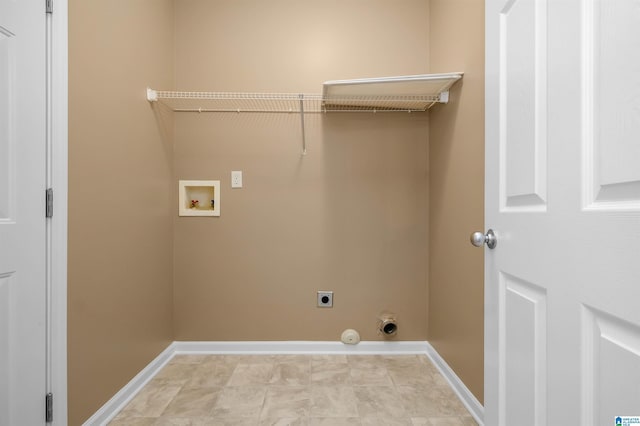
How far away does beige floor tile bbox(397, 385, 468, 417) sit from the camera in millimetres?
1550

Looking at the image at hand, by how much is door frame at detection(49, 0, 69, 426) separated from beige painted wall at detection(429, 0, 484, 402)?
177 centimetres

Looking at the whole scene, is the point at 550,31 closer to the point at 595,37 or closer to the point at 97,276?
the point at 595,37

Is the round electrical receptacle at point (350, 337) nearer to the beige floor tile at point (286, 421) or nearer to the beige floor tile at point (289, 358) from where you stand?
the beige floor tile at point (289, 358)

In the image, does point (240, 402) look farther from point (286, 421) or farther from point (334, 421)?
point (334, 421)

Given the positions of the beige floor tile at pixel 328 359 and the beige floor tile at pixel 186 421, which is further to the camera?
the beige floor tile at pixel 328 359

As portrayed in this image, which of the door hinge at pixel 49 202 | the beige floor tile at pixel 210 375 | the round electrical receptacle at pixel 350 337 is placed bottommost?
the beige floor tile at pixel 210 375

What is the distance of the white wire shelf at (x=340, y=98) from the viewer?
68.0 inches

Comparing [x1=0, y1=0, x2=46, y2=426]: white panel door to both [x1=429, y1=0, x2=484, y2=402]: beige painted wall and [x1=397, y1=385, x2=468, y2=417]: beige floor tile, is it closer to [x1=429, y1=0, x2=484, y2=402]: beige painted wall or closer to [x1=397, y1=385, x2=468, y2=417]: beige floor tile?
[x1=397, y1=385, x2=468, y2=417]: beige floor tile

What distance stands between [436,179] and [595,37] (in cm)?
150

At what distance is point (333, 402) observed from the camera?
1.62 metres

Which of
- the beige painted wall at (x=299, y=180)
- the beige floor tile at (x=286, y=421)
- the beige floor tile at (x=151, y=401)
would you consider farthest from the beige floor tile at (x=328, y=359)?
the beige floor tile at (x=151, y=401)

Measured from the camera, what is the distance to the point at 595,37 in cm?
57

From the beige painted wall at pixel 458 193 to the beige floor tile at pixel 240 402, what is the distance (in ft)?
3.54

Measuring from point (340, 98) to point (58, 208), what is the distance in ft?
5.14
